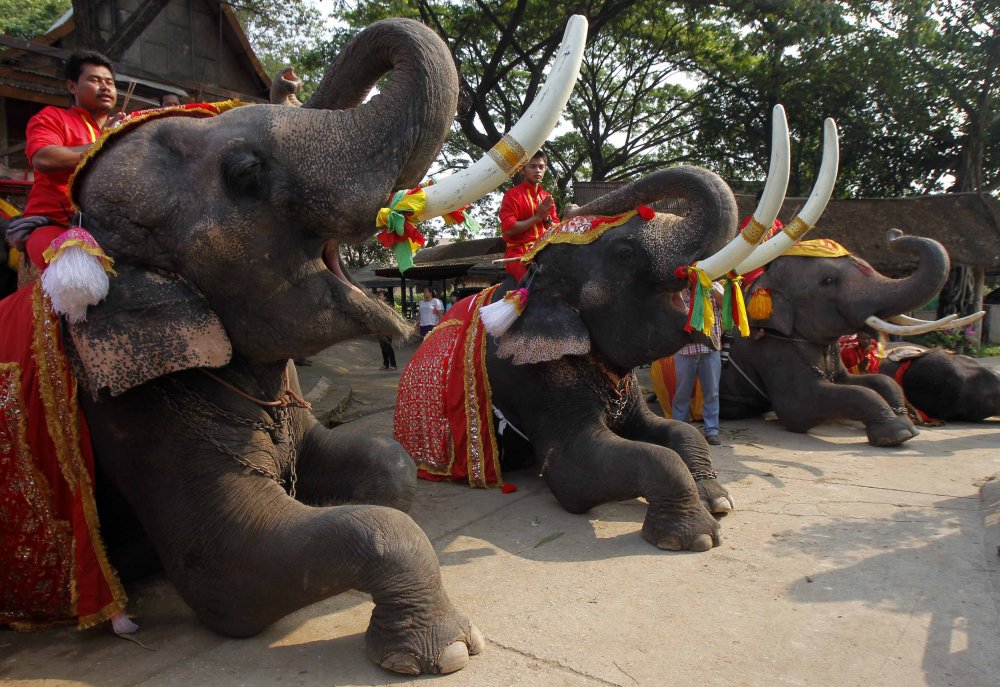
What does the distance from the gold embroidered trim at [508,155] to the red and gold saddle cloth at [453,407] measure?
7.37 ft

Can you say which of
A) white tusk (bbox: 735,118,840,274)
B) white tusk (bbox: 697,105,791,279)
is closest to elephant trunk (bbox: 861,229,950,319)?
white tusk (bbox: 735,118,840,274)

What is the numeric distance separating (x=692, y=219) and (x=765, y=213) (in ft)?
1.42

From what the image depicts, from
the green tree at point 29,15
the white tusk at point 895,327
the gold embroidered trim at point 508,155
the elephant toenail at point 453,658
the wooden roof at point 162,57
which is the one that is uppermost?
the green tree at point 29,15

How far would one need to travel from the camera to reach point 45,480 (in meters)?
2.46

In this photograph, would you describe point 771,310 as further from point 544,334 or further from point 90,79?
point 90,79

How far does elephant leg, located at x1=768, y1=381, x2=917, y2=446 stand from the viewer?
5453 millimetres

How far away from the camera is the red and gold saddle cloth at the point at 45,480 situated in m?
2.42

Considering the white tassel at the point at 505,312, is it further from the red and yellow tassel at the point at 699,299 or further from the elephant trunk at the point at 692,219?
the red and yellow tassel at the point at 699,299

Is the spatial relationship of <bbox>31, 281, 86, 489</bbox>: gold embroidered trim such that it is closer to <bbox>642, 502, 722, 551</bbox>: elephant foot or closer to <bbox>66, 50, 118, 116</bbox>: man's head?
<bbox>66, 50, 118, 116</bbox>: man's head

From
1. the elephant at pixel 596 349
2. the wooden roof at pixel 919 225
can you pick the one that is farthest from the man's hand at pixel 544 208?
the wooden roof at pixel 919 225

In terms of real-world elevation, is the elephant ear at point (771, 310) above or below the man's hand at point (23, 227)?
below

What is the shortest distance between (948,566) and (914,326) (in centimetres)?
409

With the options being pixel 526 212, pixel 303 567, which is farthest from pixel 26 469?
pixel 526 212

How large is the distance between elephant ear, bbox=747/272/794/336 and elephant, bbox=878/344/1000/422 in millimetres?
1357
